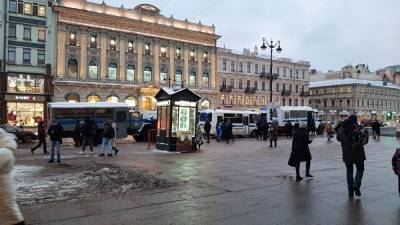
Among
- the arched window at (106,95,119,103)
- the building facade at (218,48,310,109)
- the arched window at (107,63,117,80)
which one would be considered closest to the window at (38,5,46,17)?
the arched window at (107,63,117,80)

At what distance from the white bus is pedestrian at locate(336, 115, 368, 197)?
29.1 m

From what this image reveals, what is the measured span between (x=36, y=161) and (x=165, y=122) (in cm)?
679

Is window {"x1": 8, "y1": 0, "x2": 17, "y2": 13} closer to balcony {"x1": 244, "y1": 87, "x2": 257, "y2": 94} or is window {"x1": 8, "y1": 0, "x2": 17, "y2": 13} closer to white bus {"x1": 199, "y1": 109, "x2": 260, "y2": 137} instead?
white bus {"x1": 199, "y1": 109, "x2": 260, "y2": 137}

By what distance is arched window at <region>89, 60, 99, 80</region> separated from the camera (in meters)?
53.7

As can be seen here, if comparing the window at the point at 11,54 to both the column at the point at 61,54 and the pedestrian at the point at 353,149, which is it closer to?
the column at the point at 61,54

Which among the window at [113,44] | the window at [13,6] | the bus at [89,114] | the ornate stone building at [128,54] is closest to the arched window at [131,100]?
the ornate stone building at [128,54]

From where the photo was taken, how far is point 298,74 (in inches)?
3438

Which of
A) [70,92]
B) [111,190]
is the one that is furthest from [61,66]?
[111,190]

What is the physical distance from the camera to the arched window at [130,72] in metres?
56.8

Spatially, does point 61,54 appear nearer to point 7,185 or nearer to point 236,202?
point 236,202

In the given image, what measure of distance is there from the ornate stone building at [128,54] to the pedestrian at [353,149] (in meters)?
45.9

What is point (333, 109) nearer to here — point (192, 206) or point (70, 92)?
point (70, 92)

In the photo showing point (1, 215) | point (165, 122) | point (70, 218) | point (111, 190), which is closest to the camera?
point (1, 215)

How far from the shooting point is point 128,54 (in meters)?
56.8
